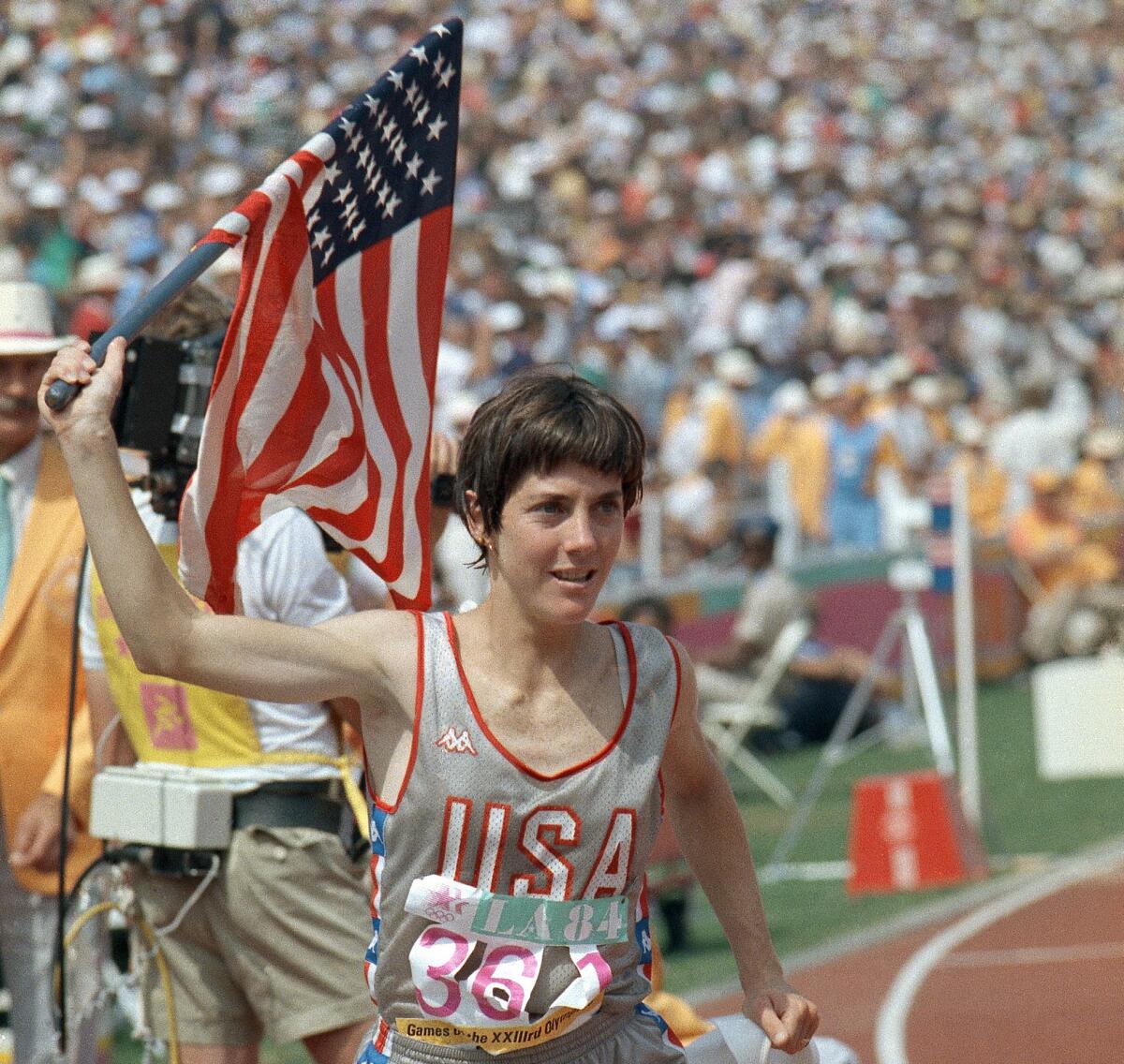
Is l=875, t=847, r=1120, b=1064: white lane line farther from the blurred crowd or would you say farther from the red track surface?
the blurred crowd

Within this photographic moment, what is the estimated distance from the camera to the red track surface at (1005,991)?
735 cm

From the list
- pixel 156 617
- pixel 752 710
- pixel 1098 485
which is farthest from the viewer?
→ pixel 1098 485

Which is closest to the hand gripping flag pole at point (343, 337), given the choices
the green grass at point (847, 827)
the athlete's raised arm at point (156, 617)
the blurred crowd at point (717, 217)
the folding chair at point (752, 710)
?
the athlete's raised arm at point (156, 617)

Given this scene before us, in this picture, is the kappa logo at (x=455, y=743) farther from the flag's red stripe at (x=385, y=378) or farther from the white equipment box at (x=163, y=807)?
the white equipment box at (x=163, y=807)

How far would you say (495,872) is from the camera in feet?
10.1

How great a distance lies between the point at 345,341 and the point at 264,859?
1.17 metres

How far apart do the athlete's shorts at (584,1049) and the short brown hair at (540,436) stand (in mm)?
762

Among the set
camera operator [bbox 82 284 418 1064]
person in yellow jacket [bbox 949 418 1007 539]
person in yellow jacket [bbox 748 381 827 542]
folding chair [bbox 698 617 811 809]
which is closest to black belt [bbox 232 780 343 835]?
camera operator [bbox 82 284 418 1064]

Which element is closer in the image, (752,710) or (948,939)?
(948,939)

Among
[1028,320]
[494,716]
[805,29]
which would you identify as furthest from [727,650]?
[805,29]

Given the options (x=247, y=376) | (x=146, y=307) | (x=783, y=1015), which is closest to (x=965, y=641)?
(x=783, y=1015)

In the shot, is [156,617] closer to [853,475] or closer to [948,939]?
[948,939]

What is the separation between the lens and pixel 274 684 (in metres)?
3.02

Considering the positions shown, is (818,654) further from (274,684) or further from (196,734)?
(274,684)
